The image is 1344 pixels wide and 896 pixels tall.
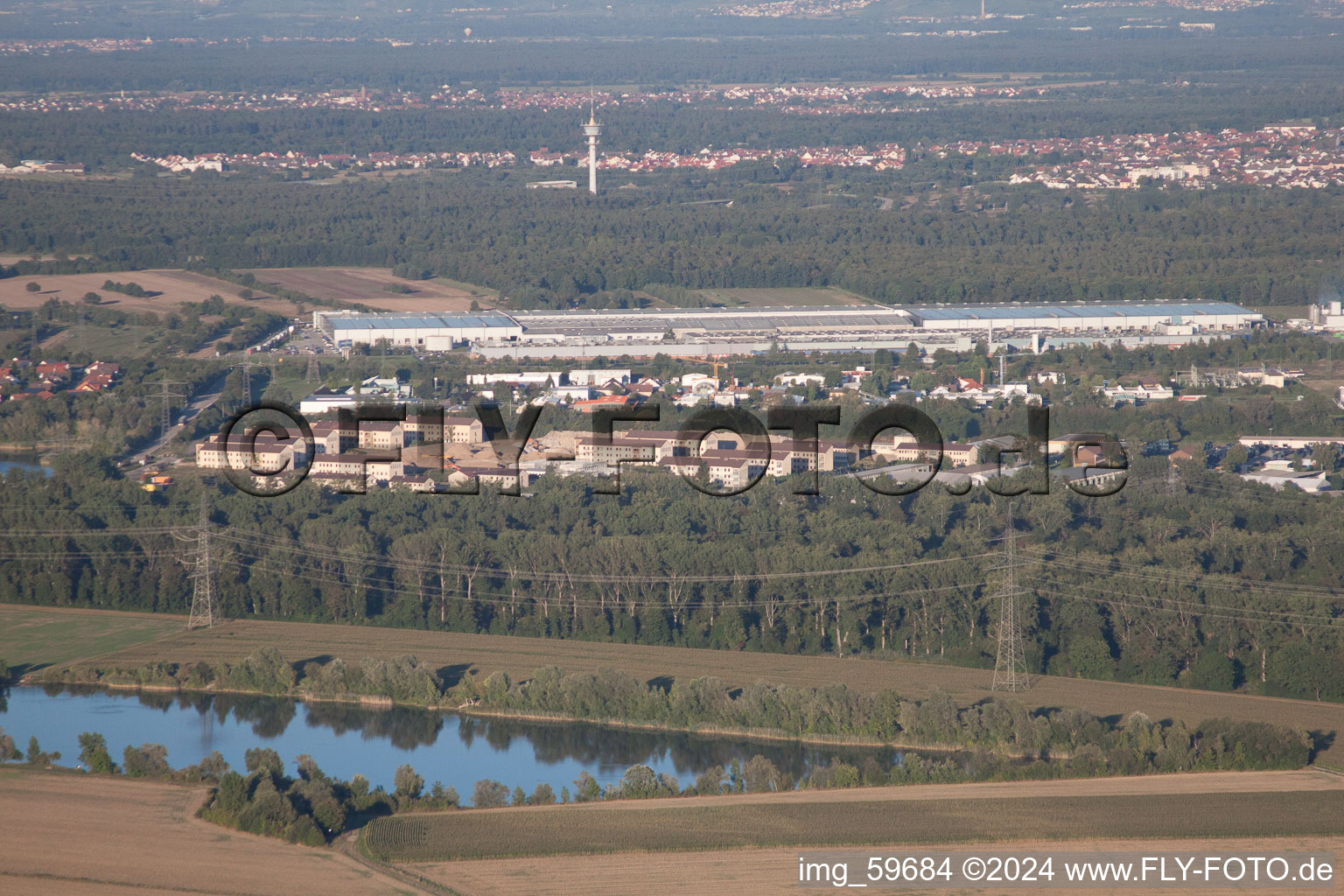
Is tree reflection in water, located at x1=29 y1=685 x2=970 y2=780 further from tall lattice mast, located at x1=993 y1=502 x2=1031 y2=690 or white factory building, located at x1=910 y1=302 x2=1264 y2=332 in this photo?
white factory building, located at x1=910 y1=302 x2=1264 y2=332

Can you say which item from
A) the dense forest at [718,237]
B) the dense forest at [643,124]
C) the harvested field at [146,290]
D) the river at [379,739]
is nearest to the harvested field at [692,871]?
the river at [379,739]

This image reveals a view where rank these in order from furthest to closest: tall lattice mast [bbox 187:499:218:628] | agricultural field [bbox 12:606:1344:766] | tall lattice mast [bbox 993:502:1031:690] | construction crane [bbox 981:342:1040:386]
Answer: construction crane [bbox 981:342:1040:386] < tall lattice mast [bbox 187:499:218:628] < tall lattice mast [bbox 993:502:1031:690] < agricultural field [bbox 12:606:1344:766]

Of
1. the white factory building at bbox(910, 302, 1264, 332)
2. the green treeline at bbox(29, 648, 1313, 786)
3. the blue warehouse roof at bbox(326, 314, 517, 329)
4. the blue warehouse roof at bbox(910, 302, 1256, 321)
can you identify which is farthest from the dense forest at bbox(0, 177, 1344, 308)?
the green treeline at bbox(29, 648, 1313, 786)

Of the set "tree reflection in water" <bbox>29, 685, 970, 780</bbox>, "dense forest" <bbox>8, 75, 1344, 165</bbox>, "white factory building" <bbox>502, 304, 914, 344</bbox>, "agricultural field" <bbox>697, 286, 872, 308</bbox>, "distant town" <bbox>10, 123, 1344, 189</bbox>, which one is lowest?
"tree reflection in water" <bbox>29, 685, 970, 780</bbox>

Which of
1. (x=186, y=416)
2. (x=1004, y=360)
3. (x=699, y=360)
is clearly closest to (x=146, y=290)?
(x=186, y=416)

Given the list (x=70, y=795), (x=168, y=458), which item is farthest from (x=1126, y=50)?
(x=70, y=795)

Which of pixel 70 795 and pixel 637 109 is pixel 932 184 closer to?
pixel 637 109

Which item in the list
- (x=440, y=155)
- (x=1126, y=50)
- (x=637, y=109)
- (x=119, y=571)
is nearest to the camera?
(x=119, y=571)
